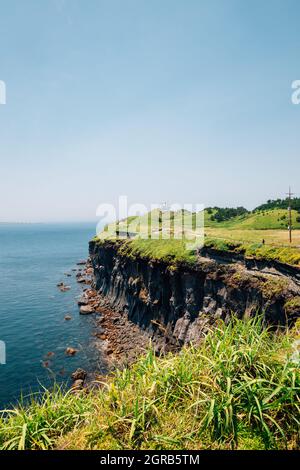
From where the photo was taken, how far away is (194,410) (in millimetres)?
7852

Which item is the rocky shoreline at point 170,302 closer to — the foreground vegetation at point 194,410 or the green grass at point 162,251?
the green grass at point 162,251

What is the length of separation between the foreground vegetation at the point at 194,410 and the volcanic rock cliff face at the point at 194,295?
12266mm

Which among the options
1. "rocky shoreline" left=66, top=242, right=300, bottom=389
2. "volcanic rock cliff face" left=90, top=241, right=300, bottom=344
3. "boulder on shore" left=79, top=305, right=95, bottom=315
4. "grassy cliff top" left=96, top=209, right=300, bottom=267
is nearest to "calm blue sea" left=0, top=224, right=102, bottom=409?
"boulder on shore" left=79, top=305, right=95, bottom=315

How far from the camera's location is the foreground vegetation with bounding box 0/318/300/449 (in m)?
7.14

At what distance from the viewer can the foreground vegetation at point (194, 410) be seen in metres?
7.14

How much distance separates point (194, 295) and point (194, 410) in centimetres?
3366

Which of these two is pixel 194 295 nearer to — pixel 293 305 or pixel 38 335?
pixel 293 305

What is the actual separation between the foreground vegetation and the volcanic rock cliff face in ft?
40.2
